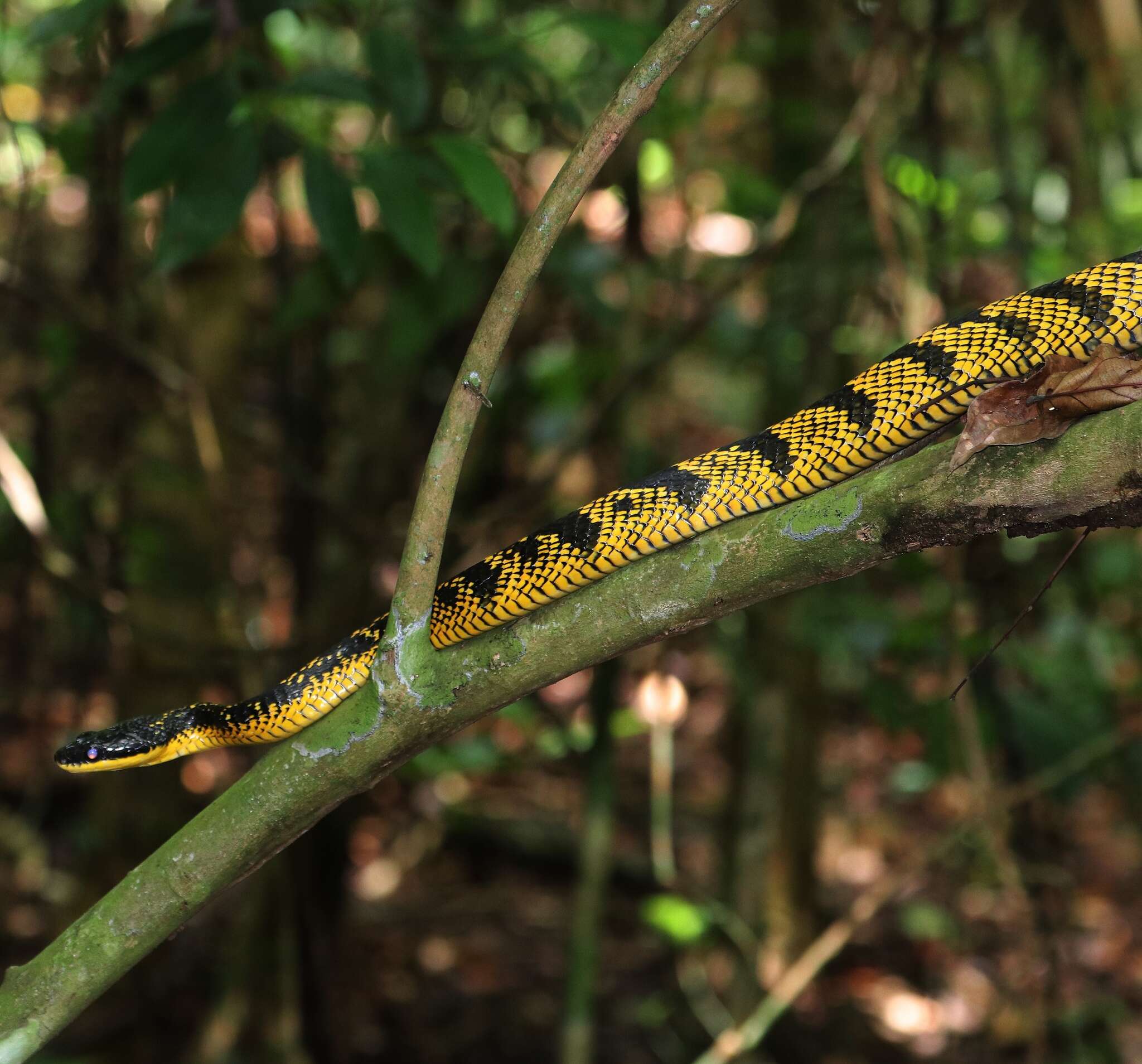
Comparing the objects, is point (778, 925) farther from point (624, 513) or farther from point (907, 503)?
point (907, 503)

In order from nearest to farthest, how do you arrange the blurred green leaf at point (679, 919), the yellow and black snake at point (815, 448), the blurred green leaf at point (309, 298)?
the yellow and black snake at point (815, 448) → the blurred green leaf at point (679, 919) → the blurred green leaf at point (309, 298)

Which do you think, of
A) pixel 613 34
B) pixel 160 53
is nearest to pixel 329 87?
pixel 160 53

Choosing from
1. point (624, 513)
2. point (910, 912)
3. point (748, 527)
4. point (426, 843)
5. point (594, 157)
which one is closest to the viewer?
point (594, 157)

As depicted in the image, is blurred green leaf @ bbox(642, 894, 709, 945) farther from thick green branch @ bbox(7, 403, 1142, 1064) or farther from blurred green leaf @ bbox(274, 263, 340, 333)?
blurred green leaf @ bbox(274, 263, 340, 333)

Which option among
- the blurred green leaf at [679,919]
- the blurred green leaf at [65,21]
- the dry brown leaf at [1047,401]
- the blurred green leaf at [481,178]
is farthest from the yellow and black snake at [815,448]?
the blurred green leaf at [65,21]

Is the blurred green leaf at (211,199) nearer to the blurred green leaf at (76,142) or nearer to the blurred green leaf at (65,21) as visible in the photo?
the blurred green leaf at (65,21)

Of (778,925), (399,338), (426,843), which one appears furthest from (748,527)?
(426,843)

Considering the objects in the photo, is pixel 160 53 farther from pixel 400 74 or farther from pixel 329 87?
pixel 400 74
